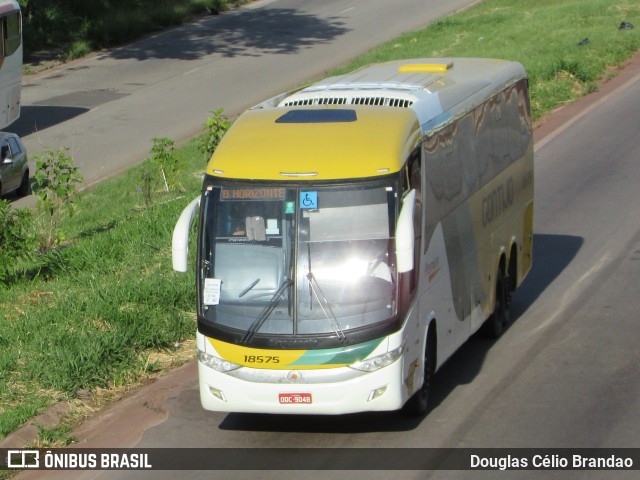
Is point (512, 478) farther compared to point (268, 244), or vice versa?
point (268, 244)

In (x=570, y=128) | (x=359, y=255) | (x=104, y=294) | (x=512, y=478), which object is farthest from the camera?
(x=570, y=128)

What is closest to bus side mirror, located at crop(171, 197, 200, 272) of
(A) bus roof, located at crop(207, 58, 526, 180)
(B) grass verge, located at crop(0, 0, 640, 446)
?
(A) bus roof, located at crop(207, 58, 526, 180)

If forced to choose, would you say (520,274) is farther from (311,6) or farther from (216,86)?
(311,6)

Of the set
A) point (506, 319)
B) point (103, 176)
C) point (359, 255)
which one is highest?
point (359, 255)

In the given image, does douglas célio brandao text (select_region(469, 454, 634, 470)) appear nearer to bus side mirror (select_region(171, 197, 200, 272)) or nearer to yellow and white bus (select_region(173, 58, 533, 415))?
yellow and white bus (select_region(173, 58, 533, 415))

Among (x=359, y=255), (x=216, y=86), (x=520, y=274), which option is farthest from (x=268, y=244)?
(x=216, y=86)

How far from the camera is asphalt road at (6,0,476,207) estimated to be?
31.6 metres

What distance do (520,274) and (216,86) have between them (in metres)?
22.2

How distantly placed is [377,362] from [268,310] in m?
1.03

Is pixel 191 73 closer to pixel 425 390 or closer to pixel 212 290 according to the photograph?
pixel 425 390

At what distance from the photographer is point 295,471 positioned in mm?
10156

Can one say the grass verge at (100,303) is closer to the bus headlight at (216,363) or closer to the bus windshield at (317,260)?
the bus headlight at (216,363)

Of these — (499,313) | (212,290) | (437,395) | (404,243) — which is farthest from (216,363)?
(499,313)

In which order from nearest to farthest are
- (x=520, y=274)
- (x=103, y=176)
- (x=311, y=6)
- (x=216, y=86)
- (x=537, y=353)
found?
(x=537, y=353) < (x=520, y=274) < (x=103, y=176) < (x=216, y=86) < (x=311, y=6)
